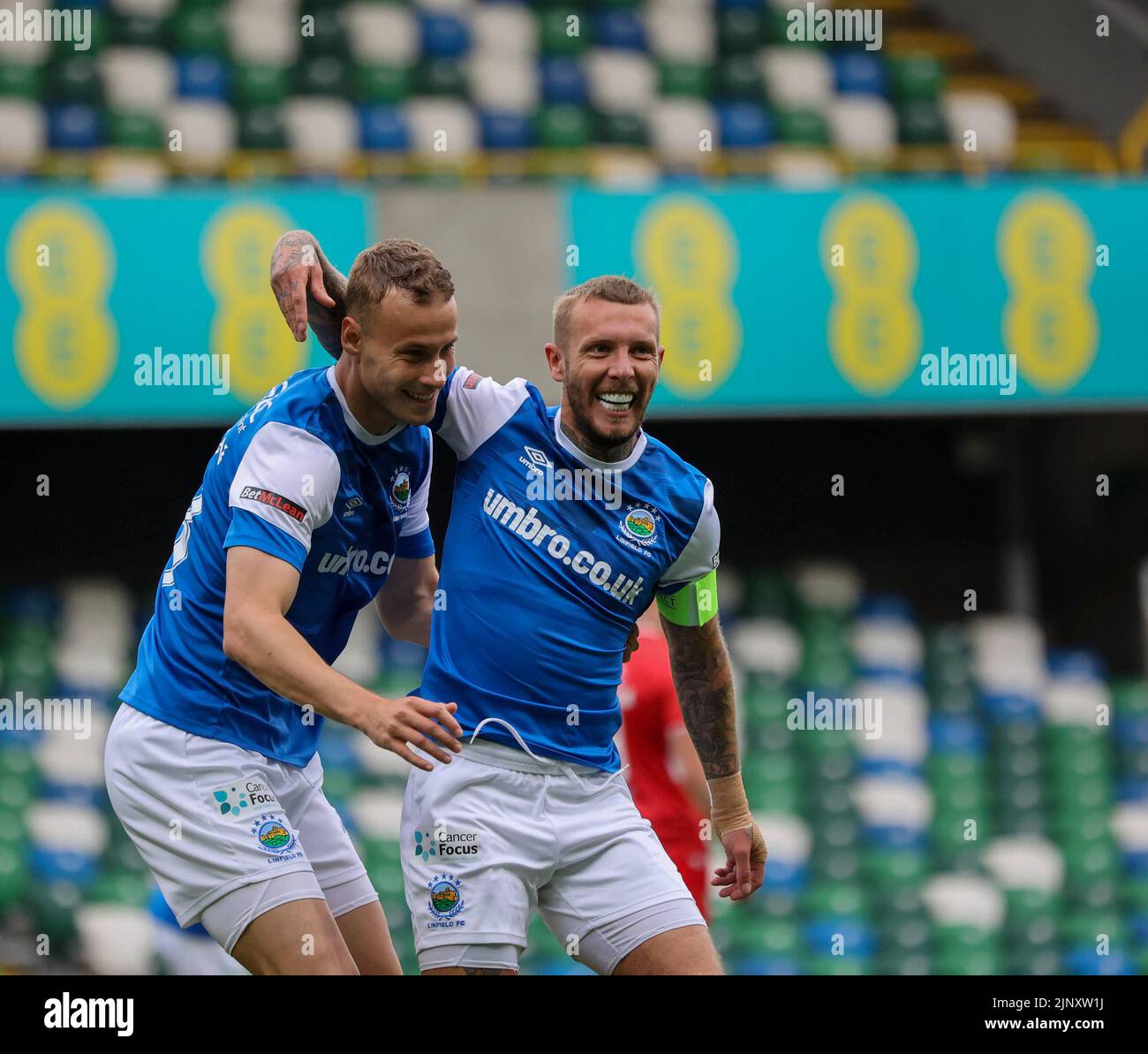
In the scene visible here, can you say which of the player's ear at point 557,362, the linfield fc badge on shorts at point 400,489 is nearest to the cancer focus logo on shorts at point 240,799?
the linfield fc badge on shorts at point 400,489

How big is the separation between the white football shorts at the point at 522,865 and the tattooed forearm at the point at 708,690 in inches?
13.6

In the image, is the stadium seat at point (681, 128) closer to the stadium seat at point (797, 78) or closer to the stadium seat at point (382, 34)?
the stadium seat at point (797, 78)

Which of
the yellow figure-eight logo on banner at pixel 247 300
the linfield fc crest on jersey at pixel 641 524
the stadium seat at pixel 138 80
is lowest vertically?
the linfield fc crest on jersey at pixel 641 524

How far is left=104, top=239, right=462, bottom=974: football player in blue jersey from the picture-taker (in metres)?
3.19

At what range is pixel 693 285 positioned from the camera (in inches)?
326

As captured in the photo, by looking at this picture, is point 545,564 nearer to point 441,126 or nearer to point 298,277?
point 298,277

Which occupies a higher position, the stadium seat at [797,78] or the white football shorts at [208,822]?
the stadium seat at [797,78]

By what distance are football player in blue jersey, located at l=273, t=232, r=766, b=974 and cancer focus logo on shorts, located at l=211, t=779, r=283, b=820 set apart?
0.31m

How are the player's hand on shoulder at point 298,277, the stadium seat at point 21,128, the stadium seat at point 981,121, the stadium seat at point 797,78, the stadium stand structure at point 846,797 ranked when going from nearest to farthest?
the player's hand on shoulder at point 298,277 < the stadium stand structure at point 846,797 < the stadium seat at point 21,128 < the stadium seat at point 981,121 < the stadium seat at point 797,78

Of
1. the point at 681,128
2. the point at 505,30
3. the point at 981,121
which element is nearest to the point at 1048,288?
the point at 981,121

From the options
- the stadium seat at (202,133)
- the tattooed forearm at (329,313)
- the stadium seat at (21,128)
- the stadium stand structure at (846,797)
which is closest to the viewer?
the tattooed forearm at (329,313)

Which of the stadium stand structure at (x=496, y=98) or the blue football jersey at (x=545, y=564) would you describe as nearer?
the blue football jersey at (x=545, y=564)

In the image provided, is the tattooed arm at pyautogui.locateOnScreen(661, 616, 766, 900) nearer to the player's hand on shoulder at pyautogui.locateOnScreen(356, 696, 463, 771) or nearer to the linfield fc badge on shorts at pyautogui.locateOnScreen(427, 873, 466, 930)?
the linfield fc badge on shorts at pyautogui.locateOnScreen(427, 873, 466, 930)

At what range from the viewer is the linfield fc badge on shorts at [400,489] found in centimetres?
349
